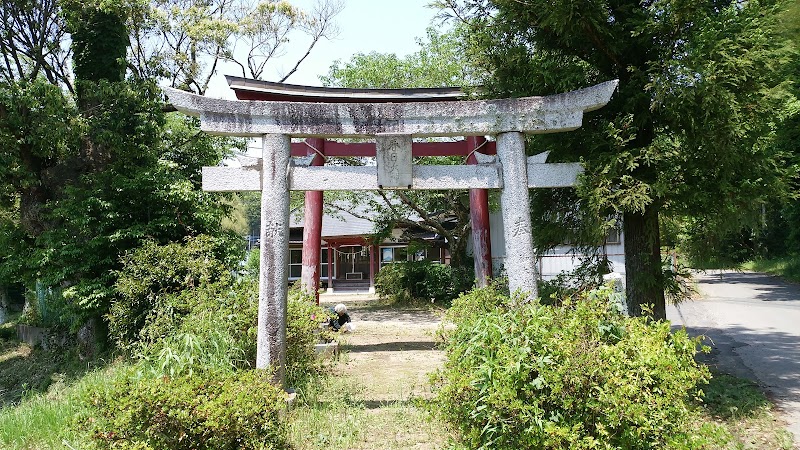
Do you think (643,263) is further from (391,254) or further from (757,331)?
(391,254)

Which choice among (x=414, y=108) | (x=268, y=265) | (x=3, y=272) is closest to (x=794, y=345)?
(x=414, y=108)

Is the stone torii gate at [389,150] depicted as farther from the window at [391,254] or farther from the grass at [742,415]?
the window at [391,254]

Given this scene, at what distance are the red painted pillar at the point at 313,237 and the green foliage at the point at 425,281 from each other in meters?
8.31

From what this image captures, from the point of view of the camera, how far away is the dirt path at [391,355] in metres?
7.49

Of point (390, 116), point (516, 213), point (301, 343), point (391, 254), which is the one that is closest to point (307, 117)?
point (390, 116)

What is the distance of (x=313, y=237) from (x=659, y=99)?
7126 mm

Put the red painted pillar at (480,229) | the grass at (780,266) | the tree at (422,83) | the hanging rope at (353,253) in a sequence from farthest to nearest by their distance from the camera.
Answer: the hanging rope at (353,253) < the grass at (780,266) < the tree at (422,83) < the red painted pillar at (480,229)

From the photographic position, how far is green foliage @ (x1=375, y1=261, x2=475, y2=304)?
63.2ft

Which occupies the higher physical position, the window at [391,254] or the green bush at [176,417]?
the window at [391,254]

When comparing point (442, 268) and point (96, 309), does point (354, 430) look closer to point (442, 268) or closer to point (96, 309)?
point (96, 309)

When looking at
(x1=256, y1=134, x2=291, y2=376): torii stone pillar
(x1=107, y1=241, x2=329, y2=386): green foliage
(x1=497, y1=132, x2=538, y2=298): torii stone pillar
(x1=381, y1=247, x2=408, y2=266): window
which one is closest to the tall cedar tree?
(x1=107, y1=241, x2=329, y2=386): green foliage

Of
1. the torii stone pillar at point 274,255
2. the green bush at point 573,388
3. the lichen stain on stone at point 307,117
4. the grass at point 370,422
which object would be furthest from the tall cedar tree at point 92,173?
the green bush at point 573,388

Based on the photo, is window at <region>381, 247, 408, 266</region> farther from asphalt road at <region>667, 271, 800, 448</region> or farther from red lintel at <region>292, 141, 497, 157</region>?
red lintel at <region>292, 141, 497, 157</region>

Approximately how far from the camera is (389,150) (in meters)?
6.48
